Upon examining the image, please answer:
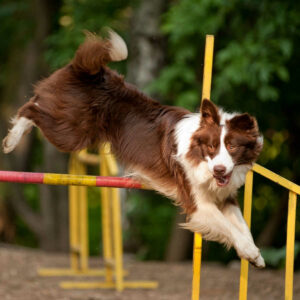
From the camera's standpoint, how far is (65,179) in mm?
4660

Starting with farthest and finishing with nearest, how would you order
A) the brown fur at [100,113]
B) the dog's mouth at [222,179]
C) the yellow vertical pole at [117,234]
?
1. the yellow vertical pole at [117,234]
2. the brown fur at [100,113]
3. the dog's mouth at [222,179]

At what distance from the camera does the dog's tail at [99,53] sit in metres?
5.25

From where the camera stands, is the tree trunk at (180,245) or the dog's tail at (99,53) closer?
the dog's tail at (99,53)

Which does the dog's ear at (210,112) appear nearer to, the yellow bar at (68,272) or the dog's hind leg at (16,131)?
the dog's hind leg at (16,131)

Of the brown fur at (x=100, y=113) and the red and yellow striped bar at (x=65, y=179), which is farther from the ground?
the brown fur at (x=100, y=113)

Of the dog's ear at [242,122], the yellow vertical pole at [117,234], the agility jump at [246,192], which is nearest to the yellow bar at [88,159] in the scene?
the yellow vertical pole at [117,234]

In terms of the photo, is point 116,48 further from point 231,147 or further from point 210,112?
point 231,147

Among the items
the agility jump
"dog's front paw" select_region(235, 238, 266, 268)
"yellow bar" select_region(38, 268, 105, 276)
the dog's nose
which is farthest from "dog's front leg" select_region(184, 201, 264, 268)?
"yellow bar" select_region(38, 268, 105, 276)

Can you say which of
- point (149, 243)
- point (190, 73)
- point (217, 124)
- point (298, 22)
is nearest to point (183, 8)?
point (190, 73)

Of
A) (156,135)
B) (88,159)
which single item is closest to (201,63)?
(88,159)

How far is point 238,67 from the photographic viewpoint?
26.5 ft

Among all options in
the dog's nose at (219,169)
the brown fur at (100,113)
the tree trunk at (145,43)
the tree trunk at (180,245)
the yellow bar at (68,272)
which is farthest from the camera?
the tree trunk at (180,245)

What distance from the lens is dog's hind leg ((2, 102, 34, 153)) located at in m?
5.33

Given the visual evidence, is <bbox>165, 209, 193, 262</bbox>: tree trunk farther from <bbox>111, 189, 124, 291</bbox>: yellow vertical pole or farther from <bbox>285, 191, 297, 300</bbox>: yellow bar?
<bbox>285, 191, 297, 300</bbox>: yellow bar
